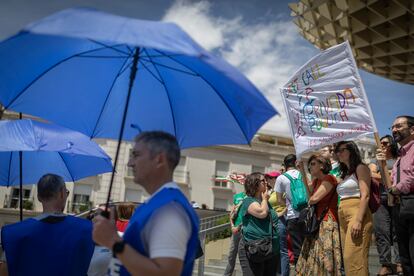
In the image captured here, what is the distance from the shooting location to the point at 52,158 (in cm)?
539

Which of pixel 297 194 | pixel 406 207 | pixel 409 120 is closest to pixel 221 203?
pixel 297 194

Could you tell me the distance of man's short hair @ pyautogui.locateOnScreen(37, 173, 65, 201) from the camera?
9.80 feet

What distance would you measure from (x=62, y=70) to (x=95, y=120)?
20.6 inches

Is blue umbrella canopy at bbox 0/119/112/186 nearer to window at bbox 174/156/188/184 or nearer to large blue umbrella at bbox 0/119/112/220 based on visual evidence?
large blue umbrella at bbox 0/119/112/220

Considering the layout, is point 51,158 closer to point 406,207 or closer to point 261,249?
point 261,249

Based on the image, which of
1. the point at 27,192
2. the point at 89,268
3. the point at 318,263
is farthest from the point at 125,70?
the point at 27,192

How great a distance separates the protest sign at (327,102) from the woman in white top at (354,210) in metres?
0.25

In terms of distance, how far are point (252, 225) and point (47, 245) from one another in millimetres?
2763

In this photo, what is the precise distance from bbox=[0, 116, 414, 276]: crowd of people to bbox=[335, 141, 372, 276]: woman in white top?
0.01 meters

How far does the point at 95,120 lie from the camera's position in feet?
11.6

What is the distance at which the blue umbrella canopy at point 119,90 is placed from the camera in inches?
113

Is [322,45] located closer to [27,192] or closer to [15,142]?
[15,142]

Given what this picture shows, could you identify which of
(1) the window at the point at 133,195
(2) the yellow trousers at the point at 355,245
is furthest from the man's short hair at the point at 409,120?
(1) the window at the point at 133,195

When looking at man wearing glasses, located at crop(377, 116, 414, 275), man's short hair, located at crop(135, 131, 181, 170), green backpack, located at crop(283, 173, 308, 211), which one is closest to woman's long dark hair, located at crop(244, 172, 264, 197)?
green backpack, located at crop(283, 173, 308, 211)
